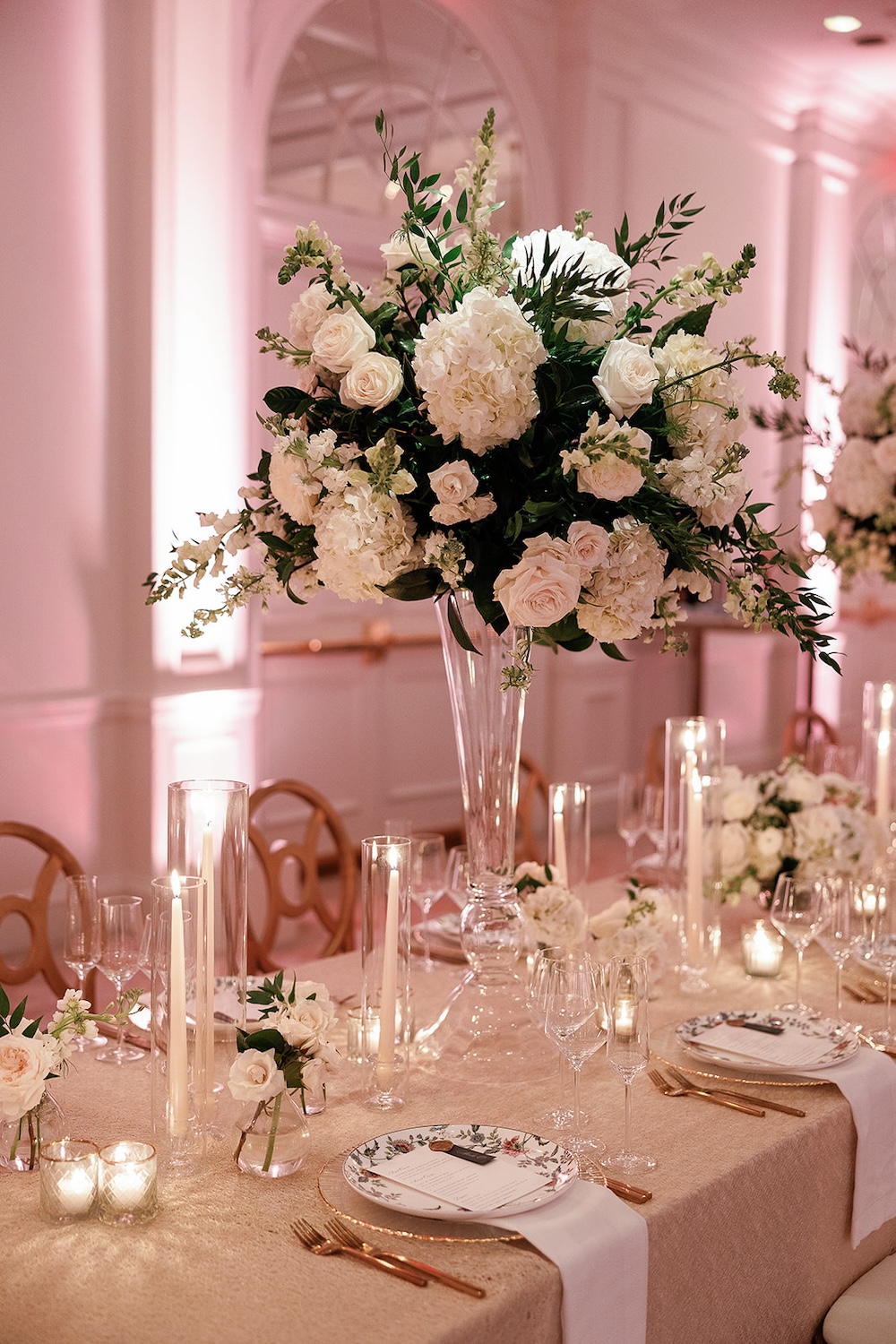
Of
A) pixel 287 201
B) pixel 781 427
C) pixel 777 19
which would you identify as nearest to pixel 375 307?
pixel 781 427

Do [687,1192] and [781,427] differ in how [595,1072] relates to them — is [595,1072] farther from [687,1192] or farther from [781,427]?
[781,427]

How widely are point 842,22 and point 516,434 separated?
605cm

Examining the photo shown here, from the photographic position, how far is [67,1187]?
1.34 metres

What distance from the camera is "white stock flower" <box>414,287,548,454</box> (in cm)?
161

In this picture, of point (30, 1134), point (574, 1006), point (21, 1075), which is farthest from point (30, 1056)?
point (574, 1006)

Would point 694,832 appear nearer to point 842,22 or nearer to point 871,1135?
point 871,1135

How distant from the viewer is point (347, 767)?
5887mm

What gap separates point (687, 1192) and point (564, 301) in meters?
1.04

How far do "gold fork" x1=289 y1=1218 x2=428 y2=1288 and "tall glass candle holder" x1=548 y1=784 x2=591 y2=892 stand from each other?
919mm

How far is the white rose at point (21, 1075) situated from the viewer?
4.61 feet

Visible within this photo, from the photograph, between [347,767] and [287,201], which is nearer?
[287,201]

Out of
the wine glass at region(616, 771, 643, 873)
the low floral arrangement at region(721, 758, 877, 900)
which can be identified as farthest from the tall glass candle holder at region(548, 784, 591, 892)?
the wine glass at region(616, 771, 643, 873)

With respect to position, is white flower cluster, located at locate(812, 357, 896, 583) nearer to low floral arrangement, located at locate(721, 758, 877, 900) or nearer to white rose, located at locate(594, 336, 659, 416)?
low floral arrangement, located at locate(721, 758, 877, 900)

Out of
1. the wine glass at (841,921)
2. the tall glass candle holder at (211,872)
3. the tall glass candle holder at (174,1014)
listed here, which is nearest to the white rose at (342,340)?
the tall glass candle holder at (211,872)
